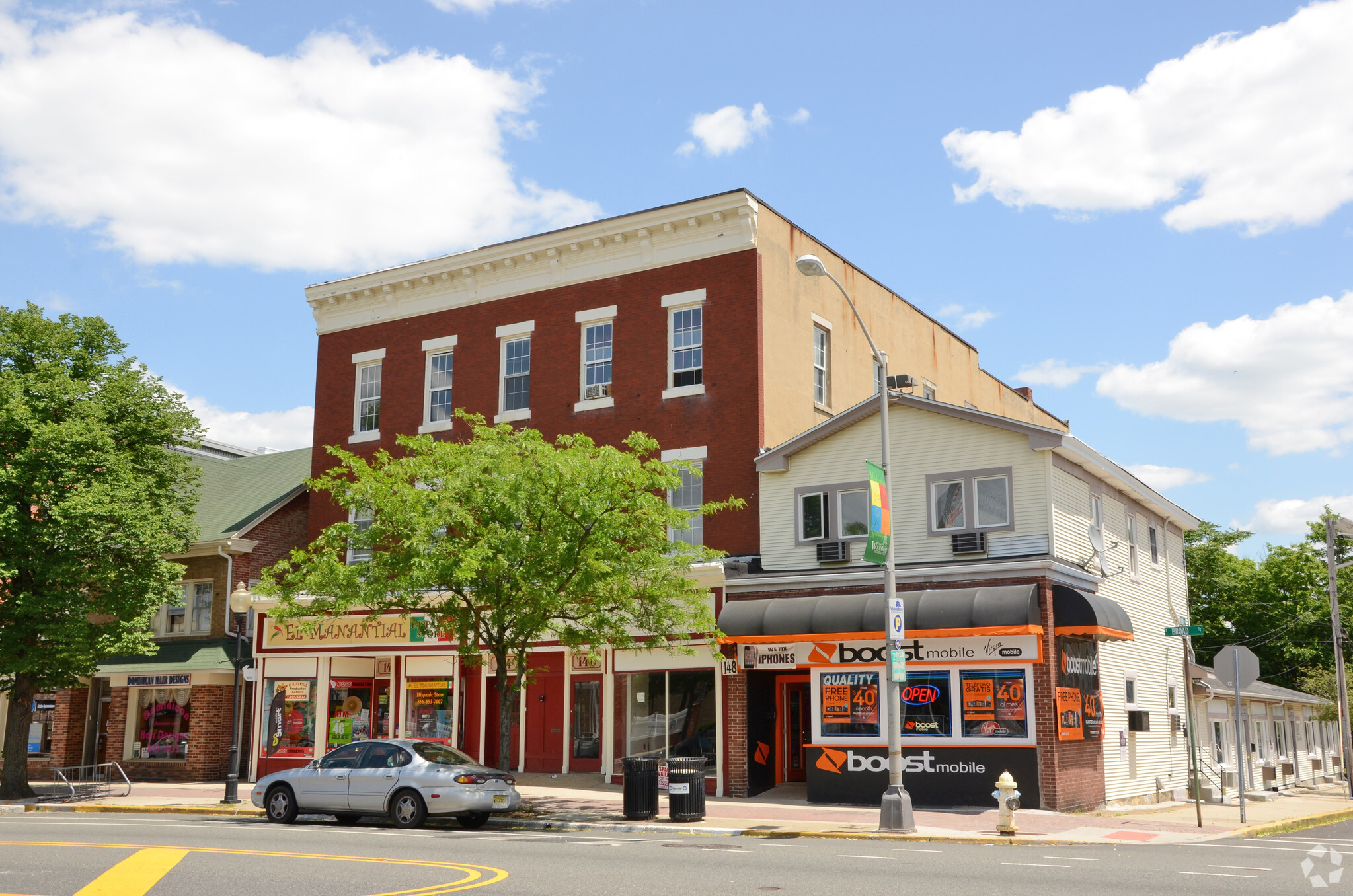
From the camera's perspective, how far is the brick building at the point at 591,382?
25734mm

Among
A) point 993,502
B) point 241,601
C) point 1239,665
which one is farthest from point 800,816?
point 241,601

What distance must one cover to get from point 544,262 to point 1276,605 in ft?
125

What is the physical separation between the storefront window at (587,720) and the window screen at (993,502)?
963 centimetres

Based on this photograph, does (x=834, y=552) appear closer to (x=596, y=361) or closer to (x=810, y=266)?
(x=810, y=266)

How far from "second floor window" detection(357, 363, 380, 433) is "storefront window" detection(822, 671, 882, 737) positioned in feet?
49.4

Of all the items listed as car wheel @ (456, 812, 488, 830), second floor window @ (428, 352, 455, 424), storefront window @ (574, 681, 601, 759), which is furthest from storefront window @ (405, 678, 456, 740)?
car wheel @ (456, 812, 488, 830)

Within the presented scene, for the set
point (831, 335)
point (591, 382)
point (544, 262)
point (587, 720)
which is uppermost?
point (544, 262)

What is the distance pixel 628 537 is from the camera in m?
21.6

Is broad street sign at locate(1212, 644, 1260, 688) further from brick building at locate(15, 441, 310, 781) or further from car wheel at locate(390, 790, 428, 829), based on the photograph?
brick building at locate(15, 441, 310, 781)

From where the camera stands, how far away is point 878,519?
18094mm

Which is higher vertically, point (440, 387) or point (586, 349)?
point (586, 349)

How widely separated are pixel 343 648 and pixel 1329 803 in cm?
2479

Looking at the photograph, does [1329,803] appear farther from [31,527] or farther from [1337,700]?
[31,527]

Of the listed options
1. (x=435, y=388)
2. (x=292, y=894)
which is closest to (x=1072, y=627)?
(x=292, y=894)
